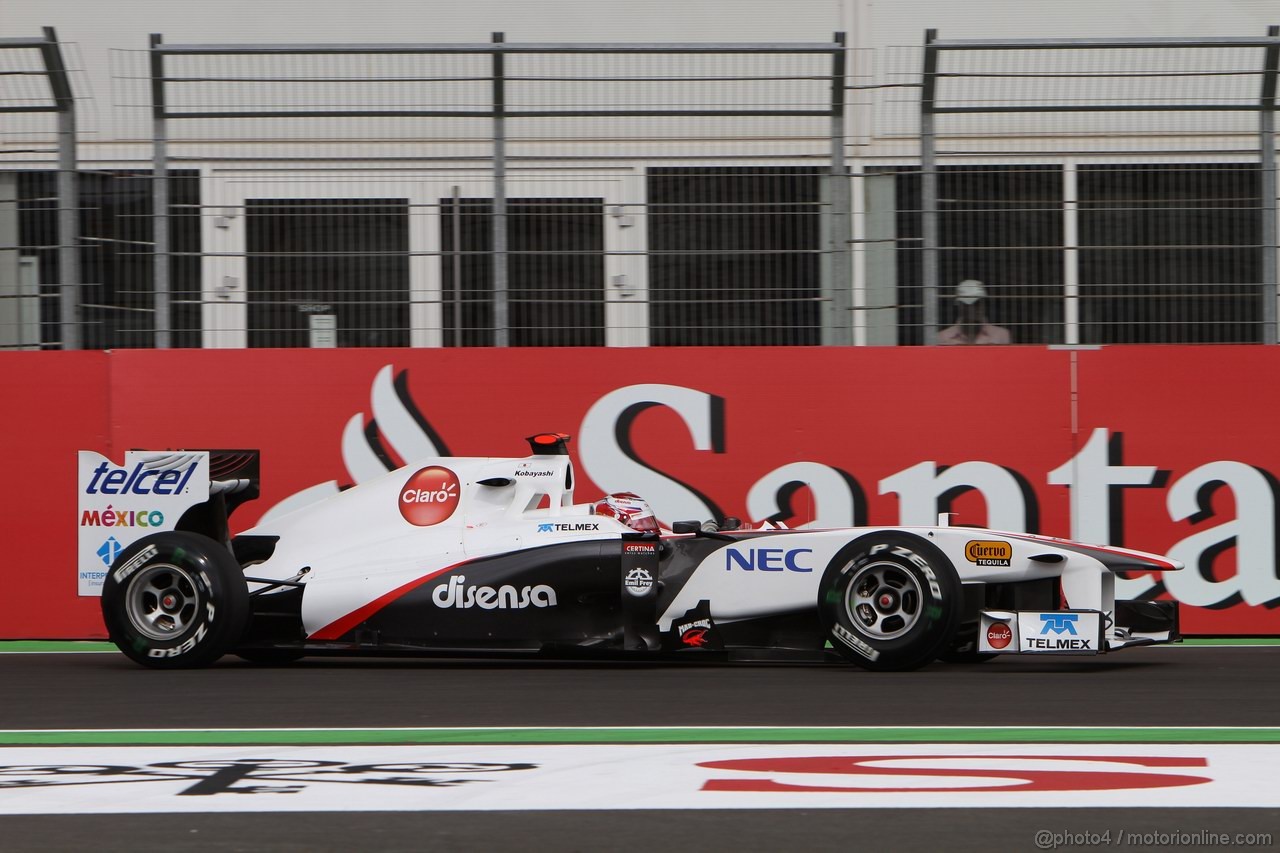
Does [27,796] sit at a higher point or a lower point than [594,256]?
lower

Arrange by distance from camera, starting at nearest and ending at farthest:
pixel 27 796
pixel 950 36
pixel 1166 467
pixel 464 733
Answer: pixel 27 796
pixel 464 733
pixel 1166 467
pixel 950 36

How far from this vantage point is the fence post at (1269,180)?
1063cm

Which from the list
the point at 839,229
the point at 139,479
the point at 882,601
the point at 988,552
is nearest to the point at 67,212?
the point at 139,479

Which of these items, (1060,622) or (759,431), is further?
(759,431)

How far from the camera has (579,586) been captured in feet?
28.0

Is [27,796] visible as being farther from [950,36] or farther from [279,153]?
[950,36]

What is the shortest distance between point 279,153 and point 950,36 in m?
6.05

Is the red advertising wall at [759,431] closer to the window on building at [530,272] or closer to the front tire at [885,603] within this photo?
the window on building at [530,272]

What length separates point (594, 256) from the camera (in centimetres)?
1081

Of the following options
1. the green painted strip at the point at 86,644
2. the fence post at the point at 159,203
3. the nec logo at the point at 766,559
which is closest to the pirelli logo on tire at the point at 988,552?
the nec logo at the point at 766,559

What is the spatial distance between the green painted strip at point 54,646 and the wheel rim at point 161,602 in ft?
4.79

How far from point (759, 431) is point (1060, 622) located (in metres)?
2.81

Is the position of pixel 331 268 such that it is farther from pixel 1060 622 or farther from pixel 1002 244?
pixel 1060 622

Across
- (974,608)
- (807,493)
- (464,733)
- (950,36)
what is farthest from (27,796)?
(950,36)
